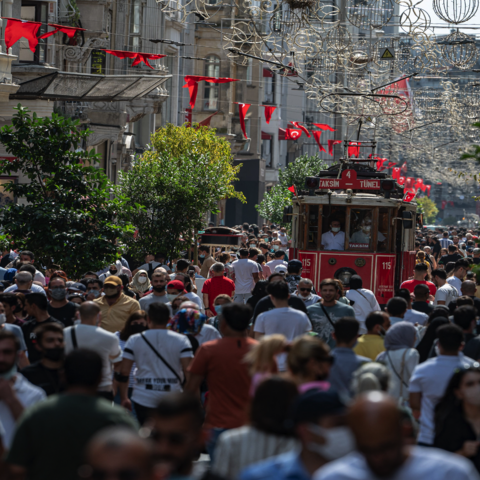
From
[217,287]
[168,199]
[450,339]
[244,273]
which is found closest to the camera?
[450,339]

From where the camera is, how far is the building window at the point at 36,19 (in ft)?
77.3

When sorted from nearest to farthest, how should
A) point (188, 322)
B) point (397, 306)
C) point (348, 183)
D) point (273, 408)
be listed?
point (273, 408) → point (188, 322) → point (397, 306) → point (348, 183)

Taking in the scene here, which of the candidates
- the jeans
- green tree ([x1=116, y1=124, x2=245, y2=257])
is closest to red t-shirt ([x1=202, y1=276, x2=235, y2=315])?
the jeans

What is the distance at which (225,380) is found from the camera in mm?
6469

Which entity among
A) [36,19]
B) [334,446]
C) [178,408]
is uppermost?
[36,19]

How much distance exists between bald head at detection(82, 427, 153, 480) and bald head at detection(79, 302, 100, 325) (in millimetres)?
4247

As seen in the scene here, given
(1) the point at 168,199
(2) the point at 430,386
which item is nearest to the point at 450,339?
(2) the point at 430,386

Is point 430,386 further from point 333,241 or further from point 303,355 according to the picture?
point 333,241

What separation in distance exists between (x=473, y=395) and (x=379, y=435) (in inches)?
96.2

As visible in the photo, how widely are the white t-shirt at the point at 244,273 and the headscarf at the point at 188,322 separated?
7.48 m

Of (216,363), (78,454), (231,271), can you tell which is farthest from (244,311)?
(231,271)

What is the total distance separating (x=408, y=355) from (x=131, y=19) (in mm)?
26514

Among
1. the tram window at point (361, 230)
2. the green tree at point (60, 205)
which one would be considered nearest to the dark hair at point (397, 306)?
the green tree at point (60, 205)

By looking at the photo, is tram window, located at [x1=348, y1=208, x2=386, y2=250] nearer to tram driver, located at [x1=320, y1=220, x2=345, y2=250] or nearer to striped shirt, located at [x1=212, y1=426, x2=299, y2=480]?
tram driver, located at [x1=320, y1=220, x2=345, y2=250]
